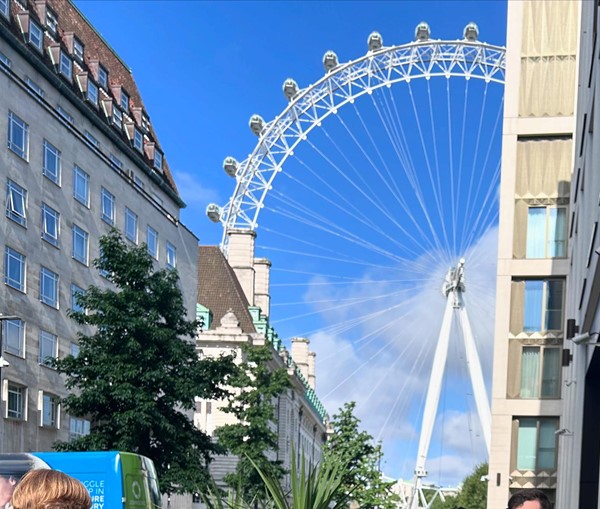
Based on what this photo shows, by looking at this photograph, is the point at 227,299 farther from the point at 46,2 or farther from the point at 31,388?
the point at 31,388

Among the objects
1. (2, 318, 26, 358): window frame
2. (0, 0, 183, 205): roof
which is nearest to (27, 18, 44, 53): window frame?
(0, 0, 183, 205): roof

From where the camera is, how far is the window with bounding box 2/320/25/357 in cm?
4569

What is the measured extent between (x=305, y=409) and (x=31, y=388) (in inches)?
3270

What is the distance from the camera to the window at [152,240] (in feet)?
217

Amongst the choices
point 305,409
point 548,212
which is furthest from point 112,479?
point 305,409

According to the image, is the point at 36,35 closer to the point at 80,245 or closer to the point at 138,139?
the point at 80,245

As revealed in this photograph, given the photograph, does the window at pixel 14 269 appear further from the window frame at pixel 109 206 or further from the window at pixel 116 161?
the window at pixel 116 161

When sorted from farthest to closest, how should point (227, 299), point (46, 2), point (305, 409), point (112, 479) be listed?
point (305, 409) → point (227, 299) → point (46, 2) → point (112, 479)

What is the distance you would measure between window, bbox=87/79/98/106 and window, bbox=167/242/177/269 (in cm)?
997

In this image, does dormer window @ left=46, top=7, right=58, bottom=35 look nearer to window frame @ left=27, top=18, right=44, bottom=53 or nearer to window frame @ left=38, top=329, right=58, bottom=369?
window frame @ left=27, top=18, right=44, bottom=53

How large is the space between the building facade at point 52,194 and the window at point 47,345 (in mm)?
44

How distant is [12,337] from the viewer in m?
46.7

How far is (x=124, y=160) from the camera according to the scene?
6606 centimetres

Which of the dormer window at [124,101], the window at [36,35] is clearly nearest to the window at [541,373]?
the window at [36,35]
